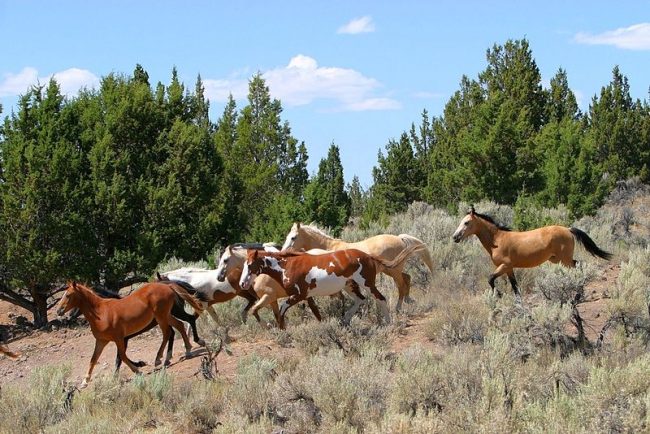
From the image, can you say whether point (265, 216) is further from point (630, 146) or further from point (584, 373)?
point (630, 146)

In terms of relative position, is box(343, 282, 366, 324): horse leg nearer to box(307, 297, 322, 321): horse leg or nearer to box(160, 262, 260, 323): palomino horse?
box(307, 297, 322, 321): horse leg

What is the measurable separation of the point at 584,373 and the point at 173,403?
4607mm

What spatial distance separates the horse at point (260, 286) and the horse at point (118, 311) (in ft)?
5.72

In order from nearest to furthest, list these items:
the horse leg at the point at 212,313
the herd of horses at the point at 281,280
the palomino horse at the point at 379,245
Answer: the herd of horses at the point at 281,280, the horse leg at the point at 212,313, the palomino horse at the point at 379,245

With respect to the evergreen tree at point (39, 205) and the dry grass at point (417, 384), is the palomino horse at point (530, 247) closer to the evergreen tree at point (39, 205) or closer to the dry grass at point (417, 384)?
the dry grass at point (417, 384)

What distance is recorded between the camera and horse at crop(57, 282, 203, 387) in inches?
420

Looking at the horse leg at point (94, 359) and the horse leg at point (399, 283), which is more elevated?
the horse leg at point (399, 283)

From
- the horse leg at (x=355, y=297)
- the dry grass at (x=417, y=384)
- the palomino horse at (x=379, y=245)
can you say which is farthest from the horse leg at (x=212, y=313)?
the horse leg at (x=355, y=297)

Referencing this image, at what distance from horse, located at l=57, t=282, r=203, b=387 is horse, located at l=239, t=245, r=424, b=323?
136 centimetres

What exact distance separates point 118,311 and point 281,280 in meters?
2.48

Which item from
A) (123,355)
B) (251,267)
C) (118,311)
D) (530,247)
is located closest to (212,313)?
(251,267)

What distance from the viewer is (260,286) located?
1257cm

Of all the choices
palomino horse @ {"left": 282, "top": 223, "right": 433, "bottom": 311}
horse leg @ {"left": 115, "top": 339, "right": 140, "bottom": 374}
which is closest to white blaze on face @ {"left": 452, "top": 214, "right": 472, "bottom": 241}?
palomino horse @ {"left": 282, "top": 223, "right": 433, "bottom": 311}

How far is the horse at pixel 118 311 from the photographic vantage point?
10664mm
